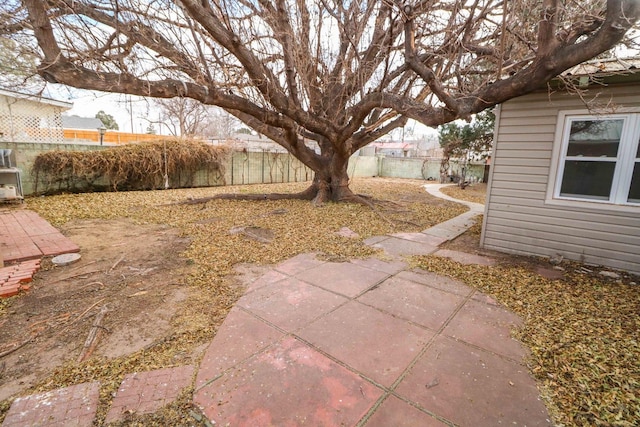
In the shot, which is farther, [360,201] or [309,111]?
[360,201]

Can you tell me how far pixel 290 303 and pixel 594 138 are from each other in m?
4.35

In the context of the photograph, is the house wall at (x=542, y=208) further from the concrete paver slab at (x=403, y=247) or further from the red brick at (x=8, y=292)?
the red brick at (x=8, y=292)

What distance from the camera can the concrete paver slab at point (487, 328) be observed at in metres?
2.16

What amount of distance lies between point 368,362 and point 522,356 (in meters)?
1.11

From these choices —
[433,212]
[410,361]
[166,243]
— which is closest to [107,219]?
[166,243]

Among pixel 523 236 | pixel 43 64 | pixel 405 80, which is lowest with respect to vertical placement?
pixel 523 236

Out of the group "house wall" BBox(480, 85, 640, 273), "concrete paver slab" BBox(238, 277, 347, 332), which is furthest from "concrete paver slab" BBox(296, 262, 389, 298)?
"house wall" BBox(480, 85, 640, 273)

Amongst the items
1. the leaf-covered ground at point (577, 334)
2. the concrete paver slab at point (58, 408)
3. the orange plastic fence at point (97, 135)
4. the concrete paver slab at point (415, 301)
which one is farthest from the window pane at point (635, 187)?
the orange plastic fence at point (97, 135)

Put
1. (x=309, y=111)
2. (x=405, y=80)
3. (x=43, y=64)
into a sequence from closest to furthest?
(x=43, y=64), (x=309, y=111), (x=405, y=80)

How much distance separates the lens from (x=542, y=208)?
13.7ft

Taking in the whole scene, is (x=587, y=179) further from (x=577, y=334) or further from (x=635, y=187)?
(x=577, y=334)

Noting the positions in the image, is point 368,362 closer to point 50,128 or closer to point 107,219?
point 107,219

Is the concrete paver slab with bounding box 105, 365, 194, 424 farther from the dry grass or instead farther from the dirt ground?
the dry grass

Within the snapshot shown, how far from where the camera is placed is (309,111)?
A: 579cm
